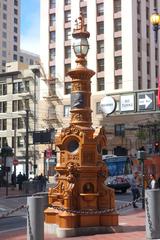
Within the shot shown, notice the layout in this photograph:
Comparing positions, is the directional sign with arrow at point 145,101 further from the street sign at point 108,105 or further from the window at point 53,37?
the window at point 53,37

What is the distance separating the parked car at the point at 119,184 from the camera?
4022cm

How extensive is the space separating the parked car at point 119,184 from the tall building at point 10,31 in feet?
297

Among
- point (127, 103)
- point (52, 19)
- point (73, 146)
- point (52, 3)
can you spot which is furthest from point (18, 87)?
point (73, 146)

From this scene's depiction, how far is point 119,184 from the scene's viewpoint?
40.2 m

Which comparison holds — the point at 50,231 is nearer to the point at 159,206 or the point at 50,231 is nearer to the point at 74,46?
the point at 159,206

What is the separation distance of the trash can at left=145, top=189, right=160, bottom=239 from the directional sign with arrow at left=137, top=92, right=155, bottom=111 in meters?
16.1

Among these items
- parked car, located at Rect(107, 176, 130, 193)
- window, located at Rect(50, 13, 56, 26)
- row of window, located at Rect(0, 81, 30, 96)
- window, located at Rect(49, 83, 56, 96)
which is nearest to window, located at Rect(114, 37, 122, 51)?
window, located at Rect(49, 83, 56, 96)

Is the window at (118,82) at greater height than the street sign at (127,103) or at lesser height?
greater

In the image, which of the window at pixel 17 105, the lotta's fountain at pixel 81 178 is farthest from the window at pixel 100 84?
the lotta's fountain at pixel 81 178

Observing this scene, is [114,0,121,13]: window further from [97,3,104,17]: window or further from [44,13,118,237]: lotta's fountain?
[44,13,118,237]: lotta's fountain

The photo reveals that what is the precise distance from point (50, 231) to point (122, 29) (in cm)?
5596

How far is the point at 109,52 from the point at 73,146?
5527 centimetres

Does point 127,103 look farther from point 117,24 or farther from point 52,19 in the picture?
point 52,19

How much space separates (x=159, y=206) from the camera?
12773 millimetres
